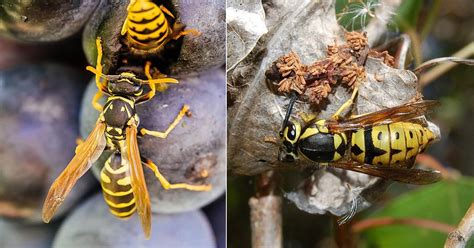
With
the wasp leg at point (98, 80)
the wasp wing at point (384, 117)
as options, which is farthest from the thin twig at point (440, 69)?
the wasp leg at point (98, 80)

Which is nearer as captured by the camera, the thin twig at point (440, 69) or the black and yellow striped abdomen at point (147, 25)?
the black and yellow striped abdomen at point (147, 25)

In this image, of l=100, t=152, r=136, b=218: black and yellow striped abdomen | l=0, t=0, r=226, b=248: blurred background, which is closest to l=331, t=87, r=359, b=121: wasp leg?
l=0, t=0, r=226, b=248: blurred background

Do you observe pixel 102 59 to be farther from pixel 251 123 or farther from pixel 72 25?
pixel 251 123

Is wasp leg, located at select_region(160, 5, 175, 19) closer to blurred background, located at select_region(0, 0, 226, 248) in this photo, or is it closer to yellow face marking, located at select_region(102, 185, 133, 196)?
blurred background, located at select_region(0, 0, 226, 248)

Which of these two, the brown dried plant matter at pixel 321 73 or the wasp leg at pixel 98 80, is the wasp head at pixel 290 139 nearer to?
the brown dried plant matter at pixel 321 73

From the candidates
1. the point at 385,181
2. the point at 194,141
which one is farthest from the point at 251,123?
the point at 385,181

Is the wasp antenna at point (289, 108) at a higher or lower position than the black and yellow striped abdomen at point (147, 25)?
lower

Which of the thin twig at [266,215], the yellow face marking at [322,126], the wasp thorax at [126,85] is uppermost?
the wasp thorax at [126,85]
